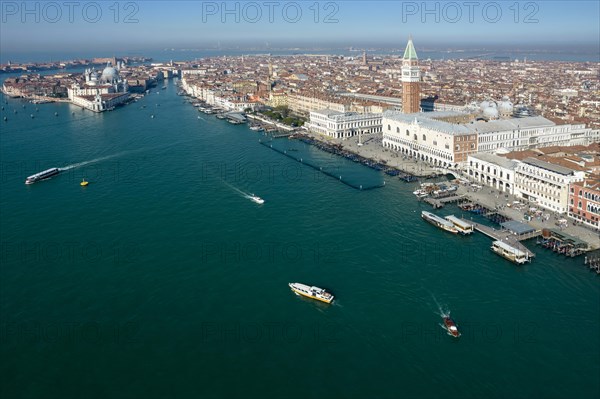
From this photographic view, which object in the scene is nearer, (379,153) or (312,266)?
(312,266)

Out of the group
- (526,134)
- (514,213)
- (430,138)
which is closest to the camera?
(514,213)

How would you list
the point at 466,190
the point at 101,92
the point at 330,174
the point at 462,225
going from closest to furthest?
the point at 462,225 < the point at 466,190 < the point at 330,174 < the point at 101,92

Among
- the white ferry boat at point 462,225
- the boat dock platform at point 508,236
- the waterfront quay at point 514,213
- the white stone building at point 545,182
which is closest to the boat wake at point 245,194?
the white ferry boat at point 462,225

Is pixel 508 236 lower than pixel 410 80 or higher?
lower

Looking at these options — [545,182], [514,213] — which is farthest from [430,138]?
[514,213]

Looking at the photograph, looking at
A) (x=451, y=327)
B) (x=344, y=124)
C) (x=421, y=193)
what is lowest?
(x=451, y=327)

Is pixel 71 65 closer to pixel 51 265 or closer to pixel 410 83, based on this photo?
pixel 410 83

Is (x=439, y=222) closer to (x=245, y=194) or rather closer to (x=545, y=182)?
(x=545, y=182)

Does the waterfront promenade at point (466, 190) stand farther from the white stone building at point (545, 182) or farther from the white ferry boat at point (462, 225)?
the white ferry boat at point (462, 225)

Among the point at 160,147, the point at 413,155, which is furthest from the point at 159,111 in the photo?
the point at 413,155
